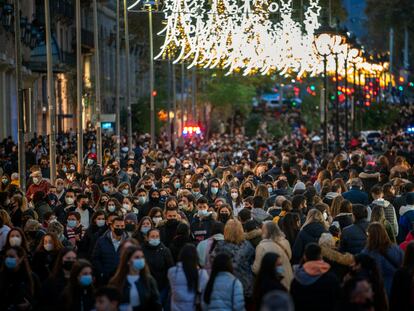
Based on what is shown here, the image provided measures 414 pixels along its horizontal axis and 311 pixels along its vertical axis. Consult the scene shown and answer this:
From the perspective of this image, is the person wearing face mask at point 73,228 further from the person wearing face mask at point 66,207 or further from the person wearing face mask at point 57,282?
the person wearing face mask at point 57,282

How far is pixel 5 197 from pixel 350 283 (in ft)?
36.7

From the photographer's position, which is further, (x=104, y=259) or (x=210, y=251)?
(x=104, y=259)

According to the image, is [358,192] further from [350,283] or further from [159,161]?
[159,161]

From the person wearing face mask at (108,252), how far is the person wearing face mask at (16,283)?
6.53ft

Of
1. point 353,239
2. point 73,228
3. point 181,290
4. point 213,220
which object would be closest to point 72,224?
point 73,228

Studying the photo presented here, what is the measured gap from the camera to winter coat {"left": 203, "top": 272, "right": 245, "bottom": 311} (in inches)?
510

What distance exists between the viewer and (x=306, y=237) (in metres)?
16.3

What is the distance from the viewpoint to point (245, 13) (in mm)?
40688

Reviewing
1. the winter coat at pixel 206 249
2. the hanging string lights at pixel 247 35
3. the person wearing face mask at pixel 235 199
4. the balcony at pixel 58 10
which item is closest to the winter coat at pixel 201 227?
the winter coat at pixel 206 249

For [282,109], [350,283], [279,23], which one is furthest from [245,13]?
[282,109]

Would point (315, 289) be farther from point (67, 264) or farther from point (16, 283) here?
point (16, 283)

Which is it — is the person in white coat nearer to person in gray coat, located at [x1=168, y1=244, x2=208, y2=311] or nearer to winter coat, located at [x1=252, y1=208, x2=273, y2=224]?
person in gray coat, located at [x1=168, y1=244, x2=208, y2=311]

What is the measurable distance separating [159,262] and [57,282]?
7.00 ft

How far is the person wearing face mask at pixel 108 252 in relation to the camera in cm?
1577
